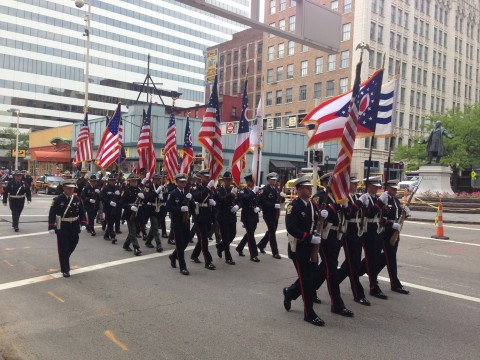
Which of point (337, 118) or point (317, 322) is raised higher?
point (337, 118)

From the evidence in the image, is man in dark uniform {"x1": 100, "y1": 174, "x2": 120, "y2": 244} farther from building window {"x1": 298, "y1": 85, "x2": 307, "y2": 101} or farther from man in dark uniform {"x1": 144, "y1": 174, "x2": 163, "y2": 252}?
building window {"x1": 298, "y1": 85, "x2": 307, "y2": 101}

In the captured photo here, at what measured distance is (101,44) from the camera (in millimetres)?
85000

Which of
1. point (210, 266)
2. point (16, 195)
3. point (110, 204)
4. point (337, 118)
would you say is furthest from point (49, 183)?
point (337, 118)

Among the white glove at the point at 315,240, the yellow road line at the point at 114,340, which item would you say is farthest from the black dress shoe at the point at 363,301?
the yellow road line at the point at 114,340

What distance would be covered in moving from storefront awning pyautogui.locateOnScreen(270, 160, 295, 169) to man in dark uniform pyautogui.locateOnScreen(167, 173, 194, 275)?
35.2 metres

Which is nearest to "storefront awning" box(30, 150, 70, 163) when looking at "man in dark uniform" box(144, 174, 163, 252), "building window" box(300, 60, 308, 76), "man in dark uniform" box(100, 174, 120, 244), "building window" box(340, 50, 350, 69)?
"building window" box(300, 60, 308, 76)

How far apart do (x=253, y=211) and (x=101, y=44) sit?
83.9 m

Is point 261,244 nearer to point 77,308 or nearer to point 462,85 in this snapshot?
point 77,308

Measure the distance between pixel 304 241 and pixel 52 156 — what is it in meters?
46.3

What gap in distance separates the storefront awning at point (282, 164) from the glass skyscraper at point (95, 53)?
116 feet

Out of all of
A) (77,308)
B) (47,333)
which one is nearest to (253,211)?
(77,308)

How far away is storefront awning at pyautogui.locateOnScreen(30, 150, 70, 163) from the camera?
45.9m

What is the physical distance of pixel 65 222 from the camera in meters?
8.05

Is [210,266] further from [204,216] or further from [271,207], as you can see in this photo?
[271,207]
